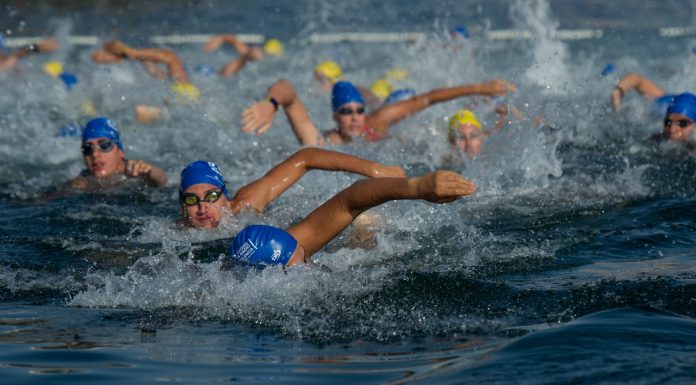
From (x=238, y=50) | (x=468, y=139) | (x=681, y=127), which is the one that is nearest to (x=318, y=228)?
(x=468, y=139)

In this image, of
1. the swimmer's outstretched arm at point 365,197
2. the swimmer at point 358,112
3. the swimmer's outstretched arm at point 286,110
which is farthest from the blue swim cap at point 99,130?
the swimmer's outstretched arm at point 365,197

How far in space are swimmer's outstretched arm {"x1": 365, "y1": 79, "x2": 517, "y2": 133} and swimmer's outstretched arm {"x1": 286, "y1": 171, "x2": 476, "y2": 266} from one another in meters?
3.81

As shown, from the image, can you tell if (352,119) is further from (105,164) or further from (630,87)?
Result: (630,87)

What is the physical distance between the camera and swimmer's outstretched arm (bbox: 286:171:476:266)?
15.9 feet

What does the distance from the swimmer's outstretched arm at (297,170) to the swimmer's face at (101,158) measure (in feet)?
7.20

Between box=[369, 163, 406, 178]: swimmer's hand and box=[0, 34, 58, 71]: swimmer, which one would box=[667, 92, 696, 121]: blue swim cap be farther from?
box=[0, 34, 58, 71]: swimmer

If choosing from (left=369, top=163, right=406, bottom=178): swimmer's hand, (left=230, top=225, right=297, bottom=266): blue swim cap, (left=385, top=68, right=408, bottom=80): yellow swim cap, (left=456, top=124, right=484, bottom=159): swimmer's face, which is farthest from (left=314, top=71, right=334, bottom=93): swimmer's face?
(left=230, top=225, right=297, bottom=266): blue swim cap

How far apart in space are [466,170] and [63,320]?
4596mm

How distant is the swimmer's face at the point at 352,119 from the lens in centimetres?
1023

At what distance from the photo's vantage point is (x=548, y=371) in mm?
4473

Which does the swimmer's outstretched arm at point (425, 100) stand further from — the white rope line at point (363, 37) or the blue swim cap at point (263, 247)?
the white rope line at point (363, 37)

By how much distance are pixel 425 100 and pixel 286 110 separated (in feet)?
4.55

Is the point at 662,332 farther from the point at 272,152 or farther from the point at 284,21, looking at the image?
the point at 284,21

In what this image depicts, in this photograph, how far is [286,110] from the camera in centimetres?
953
